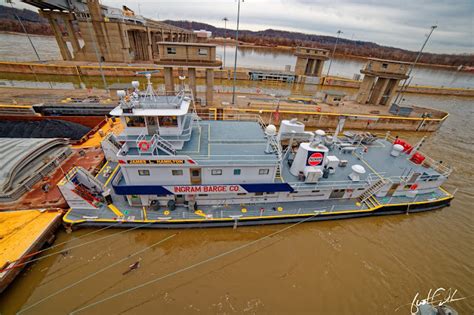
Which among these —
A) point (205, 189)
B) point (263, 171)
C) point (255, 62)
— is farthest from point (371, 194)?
point (255, 62)

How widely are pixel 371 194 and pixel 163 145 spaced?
12.7m

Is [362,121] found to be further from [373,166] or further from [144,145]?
[144,145]

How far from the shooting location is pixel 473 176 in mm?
16797

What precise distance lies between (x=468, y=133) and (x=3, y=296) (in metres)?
46.1

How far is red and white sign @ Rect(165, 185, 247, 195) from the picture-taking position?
1016cm

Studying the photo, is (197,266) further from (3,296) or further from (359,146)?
(359,146)

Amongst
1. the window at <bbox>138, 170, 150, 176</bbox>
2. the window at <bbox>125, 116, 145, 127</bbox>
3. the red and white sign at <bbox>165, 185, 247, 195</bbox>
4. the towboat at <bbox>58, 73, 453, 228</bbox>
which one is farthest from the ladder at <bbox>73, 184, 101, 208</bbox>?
the red and white sign at <bbox>165, 185, 247, 195</bbox>

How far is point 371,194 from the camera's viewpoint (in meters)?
11.9

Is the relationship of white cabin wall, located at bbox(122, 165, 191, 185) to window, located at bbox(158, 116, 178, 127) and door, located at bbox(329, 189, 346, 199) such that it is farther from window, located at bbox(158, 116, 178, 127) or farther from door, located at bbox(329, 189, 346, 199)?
door, located at bbox(329, 189, 346, 199)

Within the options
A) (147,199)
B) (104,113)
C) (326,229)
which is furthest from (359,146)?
(104,113)

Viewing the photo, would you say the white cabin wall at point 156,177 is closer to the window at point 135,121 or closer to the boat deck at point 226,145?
the boat deck at point 226,145

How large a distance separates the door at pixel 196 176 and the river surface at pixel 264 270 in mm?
2830

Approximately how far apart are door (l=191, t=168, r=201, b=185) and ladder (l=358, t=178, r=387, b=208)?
10.4 metres

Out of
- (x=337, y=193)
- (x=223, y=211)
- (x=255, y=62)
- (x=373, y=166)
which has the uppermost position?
(x=255, y=62)
